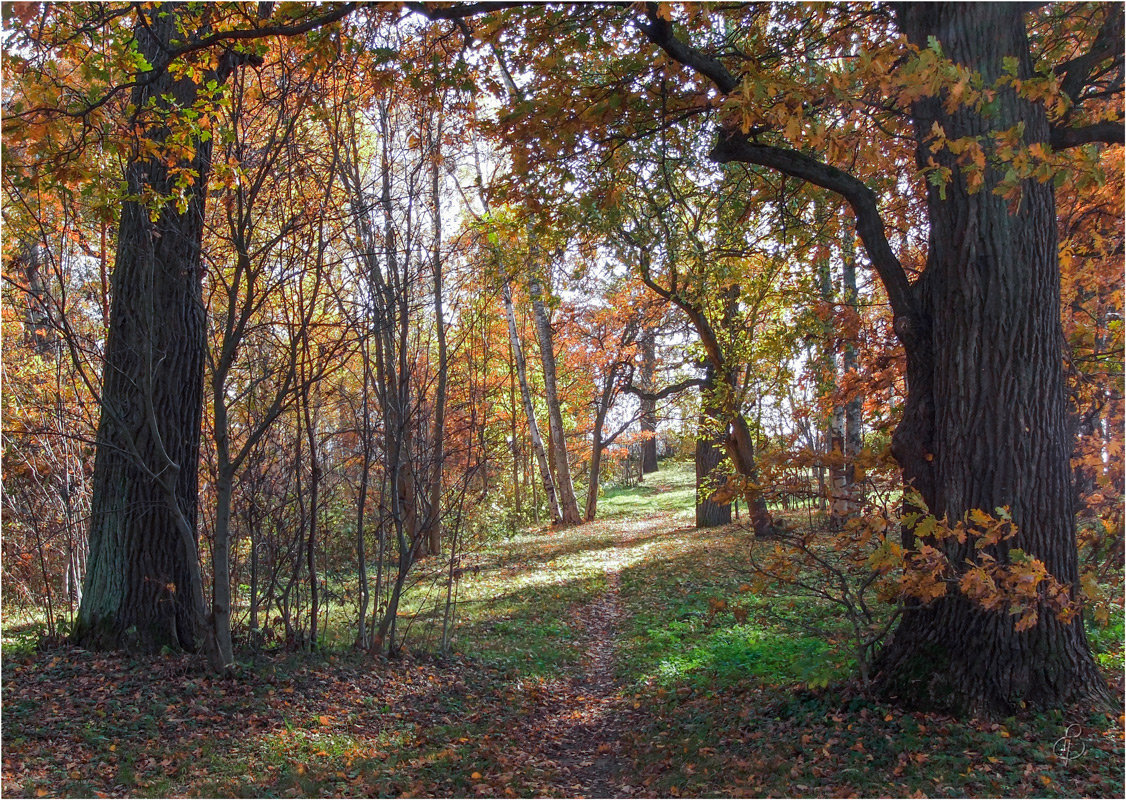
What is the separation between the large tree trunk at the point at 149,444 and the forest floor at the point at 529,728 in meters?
0.40

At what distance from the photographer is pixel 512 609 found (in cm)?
1029

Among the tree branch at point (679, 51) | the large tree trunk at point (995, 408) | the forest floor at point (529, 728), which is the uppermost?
the tree branch at point (679, 51)

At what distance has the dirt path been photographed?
501cm

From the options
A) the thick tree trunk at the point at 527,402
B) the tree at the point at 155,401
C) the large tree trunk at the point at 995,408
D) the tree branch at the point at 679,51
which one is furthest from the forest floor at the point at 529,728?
the thick tree trunk at the point at 527,402

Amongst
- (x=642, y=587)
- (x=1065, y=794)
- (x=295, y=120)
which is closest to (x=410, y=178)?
(x=295, y=120)

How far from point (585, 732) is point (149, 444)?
179 inches

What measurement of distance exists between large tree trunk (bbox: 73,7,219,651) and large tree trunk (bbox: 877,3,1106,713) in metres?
5.79

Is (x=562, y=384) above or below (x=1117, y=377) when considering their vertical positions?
above

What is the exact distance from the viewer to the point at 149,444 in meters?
6.48

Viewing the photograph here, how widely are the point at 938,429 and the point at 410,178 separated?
503cm

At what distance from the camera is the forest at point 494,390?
4.48m

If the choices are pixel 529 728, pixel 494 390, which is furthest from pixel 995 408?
pixel 494 390

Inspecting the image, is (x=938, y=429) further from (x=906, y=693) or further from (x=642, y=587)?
(x=642, y=587)

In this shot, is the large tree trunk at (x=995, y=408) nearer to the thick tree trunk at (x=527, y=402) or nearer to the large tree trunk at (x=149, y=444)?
the large tree trunk at (x=149, y=444)
